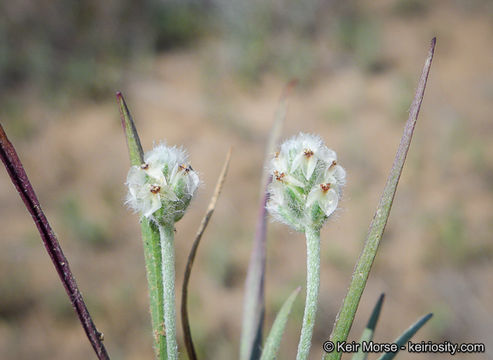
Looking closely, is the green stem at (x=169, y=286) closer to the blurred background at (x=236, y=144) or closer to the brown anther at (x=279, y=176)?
the brown anther at (x=279, y=176)

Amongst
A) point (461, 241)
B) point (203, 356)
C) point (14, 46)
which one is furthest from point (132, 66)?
point (461, 241)

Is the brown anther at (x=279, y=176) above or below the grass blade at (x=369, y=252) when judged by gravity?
above

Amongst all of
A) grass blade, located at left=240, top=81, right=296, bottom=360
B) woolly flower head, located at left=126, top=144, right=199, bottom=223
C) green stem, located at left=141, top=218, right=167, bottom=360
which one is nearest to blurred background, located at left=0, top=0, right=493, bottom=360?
grass blade, located at left=240, top=81, right=296, bottom=360

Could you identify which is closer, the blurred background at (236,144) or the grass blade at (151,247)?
the grass blade at (151,247)

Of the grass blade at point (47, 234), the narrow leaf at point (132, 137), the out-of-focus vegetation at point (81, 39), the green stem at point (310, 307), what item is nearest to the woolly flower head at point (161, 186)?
the narrow leaf at point (132, 137)

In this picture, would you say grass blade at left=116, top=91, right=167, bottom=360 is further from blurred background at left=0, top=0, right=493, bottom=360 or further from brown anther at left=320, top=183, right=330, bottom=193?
blurred background at left=0, top=0, right=493, bottom=360

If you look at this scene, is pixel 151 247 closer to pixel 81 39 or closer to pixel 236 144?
pixel 236 144

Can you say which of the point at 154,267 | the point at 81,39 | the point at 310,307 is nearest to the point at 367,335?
the point at 310,307
